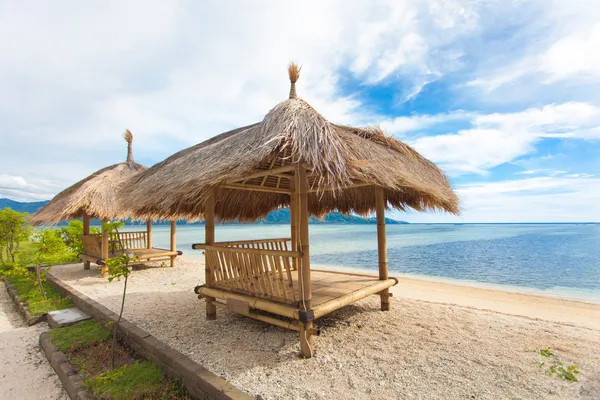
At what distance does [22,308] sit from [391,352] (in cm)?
621

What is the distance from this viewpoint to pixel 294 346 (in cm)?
344

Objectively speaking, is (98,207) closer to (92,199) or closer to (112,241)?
(92,199)

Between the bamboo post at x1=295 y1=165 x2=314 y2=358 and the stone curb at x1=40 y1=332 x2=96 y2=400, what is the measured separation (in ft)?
6.23

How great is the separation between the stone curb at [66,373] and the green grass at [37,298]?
5.53 feet

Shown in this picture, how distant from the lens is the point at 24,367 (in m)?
3.40

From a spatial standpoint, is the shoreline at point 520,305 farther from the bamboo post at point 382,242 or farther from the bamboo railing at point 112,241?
the bamboo railing at point 112,241

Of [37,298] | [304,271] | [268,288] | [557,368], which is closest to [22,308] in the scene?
[37,298]

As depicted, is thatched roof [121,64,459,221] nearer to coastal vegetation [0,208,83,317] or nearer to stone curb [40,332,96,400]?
stone curb [40,332,96,400]

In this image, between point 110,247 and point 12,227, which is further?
point 110,247

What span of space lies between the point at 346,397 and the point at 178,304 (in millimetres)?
3791

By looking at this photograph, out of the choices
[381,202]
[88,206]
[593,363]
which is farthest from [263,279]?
[88,206]

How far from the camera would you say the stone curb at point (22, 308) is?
15.6 feet

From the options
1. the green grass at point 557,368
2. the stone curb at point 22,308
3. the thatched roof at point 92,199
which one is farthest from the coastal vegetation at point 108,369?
the thatched roof at point 92,199

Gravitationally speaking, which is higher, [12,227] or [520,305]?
[12,227]
